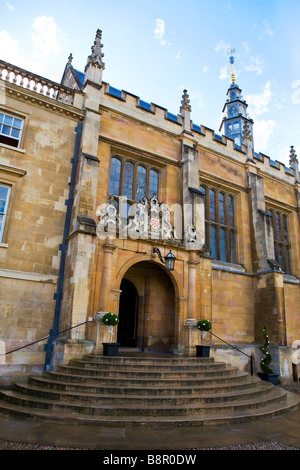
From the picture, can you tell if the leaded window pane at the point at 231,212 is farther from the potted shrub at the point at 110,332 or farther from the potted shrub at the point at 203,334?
the potted shrub at the point at 110,332

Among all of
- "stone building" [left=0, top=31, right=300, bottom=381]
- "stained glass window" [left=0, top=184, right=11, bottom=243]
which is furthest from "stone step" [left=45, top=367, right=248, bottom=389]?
"stained glass window" [left=0, top=184, right=11, bottom=243]

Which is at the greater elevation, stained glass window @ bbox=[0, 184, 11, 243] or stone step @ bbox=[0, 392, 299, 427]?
stained glass window @ bbox=[0, 184, 11, 243]

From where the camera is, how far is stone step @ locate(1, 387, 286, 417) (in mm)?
6531

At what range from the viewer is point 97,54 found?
45.1ft

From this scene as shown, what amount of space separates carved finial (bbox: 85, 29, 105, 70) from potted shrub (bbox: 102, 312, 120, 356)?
10813 millimetres

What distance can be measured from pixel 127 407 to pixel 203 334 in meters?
6.14

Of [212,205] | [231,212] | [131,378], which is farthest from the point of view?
[231,212]

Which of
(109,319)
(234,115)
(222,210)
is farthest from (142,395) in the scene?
(234,115)

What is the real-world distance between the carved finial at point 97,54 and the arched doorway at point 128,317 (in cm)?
969

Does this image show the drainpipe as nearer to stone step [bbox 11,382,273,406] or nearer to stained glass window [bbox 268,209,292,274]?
stone step [bbox 11,382,273,406]

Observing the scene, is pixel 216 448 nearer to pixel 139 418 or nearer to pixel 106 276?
pixel 139 418

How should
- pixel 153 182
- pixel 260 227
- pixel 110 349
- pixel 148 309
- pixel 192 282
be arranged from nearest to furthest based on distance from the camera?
pixel 110 349
pixel 192 282
pixel 148 309
pixel 153 182
pixel 260 227

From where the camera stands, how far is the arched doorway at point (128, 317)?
522 inches

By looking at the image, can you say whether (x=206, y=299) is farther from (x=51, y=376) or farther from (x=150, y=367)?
(x=51, y=376)
